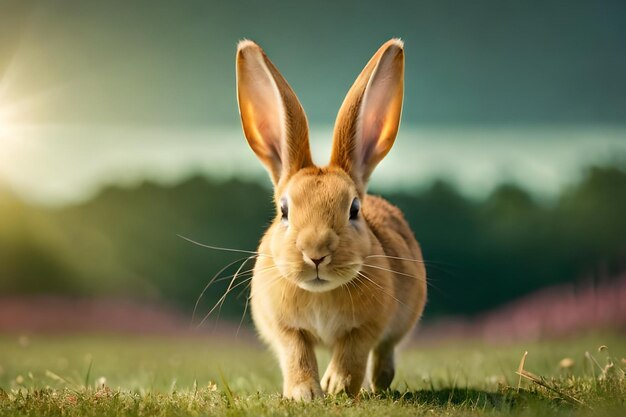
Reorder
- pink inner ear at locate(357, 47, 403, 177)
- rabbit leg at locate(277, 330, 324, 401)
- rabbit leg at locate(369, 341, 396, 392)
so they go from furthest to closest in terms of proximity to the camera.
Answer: rabbit leg at locate(369, 341, 396, 392) < pink inner ear at locate(357, 47, 403, 177) < rabbit leg at locate(277, 330, 324, 401)

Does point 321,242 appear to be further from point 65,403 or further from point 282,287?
point 65,403

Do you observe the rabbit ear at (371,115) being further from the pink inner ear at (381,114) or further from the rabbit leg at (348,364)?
the rabbit leg at (348,364)

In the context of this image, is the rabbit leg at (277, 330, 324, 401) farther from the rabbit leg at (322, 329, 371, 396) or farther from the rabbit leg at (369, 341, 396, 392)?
the rabbit leg at (369, 341, 396, 392)

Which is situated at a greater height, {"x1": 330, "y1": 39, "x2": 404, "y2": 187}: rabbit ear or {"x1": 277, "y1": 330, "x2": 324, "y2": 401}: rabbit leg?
{"x1": 330, "y1": 39, "x2": 404, "y2": 187}: rabbit ear

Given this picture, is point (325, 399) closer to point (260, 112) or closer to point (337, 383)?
point (337, 383)

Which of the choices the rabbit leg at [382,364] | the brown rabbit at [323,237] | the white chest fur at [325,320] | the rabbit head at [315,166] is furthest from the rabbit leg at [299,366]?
the rabbit leg at [382,364]

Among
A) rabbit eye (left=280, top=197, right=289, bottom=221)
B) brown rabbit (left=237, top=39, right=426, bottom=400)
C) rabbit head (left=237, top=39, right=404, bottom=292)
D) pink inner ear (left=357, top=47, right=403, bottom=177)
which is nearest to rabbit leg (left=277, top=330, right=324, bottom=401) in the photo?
brown rabbit (left=237, top=39, right=426, bottom=400)
